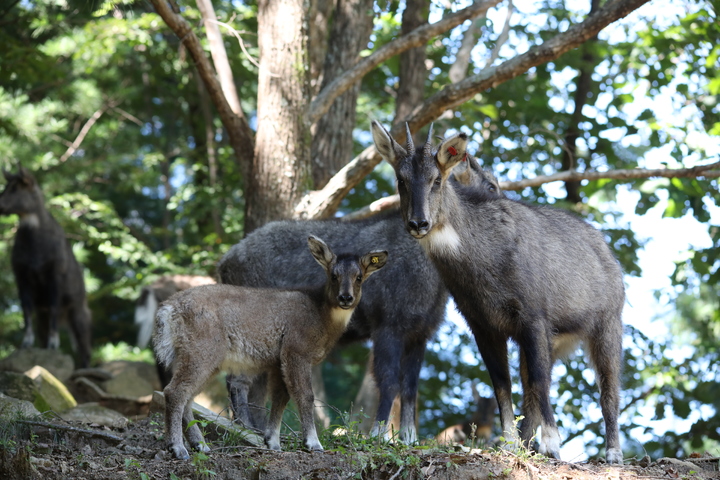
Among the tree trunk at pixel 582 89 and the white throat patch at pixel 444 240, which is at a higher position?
the tree trunk at pixel 582 89

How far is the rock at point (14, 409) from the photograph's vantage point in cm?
641

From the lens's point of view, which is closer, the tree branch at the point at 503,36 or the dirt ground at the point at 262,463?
the dirt ground at the point at 262,463

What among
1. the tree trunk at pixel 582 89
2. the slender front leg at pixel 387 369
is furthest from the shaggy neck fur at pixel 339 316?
the tree trunk at pixel 582 89

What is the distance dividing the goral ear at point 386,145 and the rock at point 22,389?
466 centimetres

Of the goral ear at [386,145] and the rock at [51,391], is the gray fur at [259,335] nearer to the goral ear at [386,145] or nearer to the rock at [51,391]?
the goral ear at [386,145]

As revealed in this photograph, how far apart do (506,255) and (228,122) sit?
4.39 metres

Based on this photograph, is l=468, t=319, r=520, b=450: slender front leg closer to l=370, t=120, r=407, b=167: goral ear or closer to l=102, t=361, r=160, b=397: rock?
l=370, t=120, r=407, b=167: goral ear

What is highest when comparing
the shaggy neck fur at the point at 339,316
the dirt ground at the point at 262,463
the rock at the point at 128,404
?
the shaggy neck fur at the point at 339,316

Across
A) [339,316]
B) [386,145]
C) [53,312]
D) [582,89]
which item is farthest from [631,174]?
[53,312]

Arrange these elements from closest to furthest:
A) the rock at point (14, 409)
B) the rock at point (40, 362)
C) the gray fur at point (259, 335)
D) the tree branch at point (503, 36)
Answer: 1. the gray fur at point (259, 335)
2. the rock at point (14, 409)
3. the tree branch at point (503, 36)
4. the rock at point (40, 362)

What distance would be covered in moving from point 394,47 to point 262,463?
5.68 meters

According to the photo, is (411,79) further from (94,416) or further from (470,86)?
(94,416)

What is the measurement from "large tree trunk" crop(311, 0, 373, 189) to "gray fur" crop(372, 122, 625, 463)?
438cm

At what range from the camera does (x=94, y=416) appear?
8.30m
